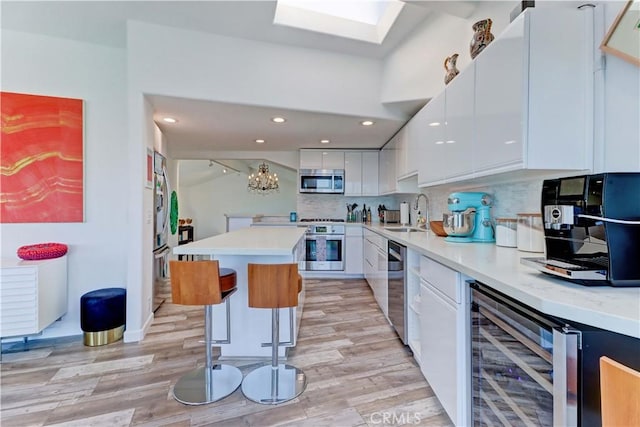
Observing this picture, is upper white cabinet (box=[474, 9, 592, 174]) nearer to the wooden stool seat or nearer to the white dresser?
the wooden stool seat

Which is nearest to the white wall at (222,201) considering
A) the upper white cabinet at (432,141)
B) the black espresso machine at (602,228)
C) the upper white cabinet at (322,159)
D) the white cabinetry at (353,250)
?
the upper white cabinet at (322,159)

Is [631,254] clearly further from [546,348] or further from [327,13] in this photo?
[327,13]

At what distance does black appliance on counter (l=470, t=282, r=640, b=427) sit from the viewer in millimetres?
825

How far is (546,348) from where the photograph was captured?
A: 0.91m

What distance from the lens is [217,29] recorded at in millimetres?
2666

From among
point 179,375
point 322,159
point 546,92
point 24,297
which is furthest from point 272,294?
point 322,159

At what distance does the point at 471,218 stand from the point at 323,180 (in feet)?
10.3

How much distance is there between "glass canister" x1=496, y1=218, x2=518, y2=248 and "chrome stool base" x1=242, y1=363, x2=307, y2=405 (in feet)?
5.17

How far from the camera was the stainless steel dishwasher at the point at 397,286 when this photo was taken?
2342 millimetres

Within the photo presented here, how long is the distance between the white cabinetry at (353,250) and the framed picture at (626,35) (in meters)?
3.63

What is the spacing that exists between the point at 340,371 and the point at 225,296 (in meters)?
0.97

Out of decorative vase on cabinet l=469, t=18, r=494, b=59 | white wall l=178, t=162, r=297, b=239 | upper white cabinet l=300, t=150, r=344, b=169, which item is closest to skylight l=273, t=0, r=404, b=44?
decorative vase on cabinet l=469, t=18, r=494, b=59

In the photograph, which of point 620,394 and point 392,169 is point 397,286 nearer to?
point 620,394

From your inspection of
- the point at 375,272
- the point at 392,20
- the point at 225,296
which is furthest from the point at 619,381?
the point at 375,272
